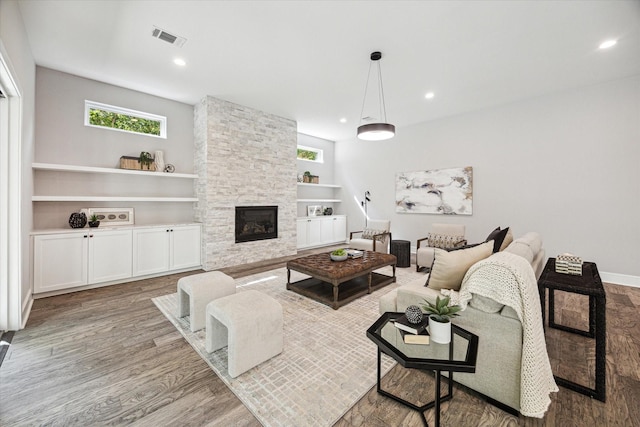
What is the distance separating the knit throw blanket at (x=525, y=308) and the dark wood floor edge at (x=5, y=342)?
366 cm

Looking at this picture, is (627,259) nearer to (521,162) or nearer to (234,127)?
(521,162)

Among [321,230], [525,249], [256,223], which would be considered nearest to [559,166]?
[525,249]

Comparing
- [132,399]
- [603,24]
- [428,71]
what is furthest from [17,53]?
[603,24]

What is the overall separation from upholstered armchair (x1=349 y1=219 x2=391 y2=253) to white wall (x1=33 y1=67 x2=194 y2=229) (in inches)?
138

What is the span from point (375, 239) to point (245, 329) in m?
3.80

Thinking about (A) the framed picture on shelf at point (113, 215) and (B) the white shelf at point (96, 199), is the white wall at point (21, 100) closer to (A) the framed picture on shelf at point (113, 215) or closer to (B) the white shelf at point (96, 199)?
(B) the white shelf at point (96, 199)

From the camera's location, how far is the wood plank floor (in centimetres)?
157

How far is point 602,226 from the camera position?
4.14m

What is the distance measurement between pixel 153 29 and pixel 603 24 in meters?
4.81

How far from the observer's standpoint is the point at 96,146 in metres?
4.15

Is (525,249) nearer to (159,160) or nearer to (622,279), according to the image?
(622,279)

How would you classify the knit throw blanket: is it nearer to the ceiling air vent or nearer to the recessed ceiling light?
the recessed ceiling light

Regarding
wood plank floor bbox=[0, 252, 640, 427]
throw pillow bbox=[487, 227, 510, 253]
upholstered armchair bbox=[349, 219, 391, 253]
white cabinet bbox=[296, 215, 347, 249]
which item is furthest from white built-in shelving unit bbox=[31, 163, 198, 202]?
throw pillow bbox=[487, 227, 510, 253]

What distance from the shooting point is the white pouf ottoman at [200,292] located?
2580 millimetres
